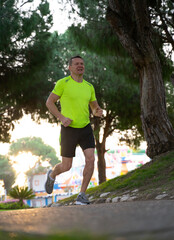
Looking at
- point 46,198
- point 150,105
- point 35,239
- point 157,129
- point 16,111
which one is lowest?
point 46,198

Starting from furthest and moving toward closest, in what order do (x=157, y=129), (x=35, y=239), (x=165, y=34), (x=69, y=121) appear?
(x=165, y=34), (x=157, y=129), (x=69, y=121), (x=35, y=239)

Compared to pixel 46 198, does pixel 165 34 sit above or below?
above

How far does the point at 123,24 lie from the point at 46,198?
1943 inches

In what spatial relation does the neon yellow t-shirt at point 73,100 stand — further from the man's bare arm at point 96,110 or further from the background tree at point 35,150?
the background tree at point 35,150

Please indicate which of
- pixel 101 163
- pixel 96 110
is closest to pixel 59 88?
pixel 96 110

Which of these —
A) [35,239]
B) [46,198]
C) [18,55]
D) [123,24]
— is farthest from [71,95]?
[46,198]

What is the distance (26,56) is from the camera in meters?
13.4

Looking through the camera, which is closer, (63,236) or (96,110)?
(63,236)

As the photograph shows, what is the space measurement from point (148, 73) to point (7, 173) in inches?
2247

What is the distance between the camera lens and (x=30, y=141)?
211 feet

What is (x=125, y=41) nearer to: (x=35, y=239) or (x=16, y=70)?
(x=16, y=70)

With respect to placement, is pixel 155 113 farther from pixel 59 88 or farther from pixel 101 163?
pixel 101 163

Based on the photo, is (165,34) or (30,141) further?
(30,141)

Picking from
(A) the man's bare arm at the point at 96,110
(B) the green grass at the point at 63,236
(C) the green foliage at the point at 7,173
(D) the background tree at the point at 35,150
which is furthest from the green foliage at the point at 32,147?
(B) the green grass at the point at 63,236
